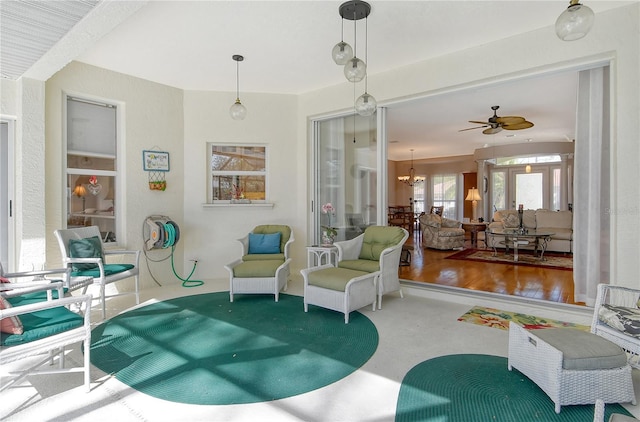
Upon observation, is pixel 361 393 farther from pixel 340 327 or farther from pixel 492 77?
pixel 492 77

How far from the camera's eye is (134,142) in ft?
15.2

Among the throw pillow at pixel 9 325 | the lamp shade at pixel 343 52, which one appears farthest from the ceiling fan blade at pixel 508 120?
the throw pillow at pixel 9 325

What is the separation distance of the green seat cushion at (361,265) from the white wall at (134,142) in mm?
2709

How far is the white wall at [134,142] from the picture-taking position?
12.8ft

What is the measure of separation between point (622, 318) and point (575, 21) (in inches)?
74.1

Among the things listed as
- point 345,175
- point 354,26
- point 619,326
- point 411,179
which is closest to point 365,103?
point 354,26

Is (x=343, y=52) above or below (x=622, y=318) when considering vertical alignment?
above

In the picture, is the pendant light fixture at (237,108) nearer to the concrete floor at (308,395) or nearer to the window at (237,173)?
the window at (237,173)

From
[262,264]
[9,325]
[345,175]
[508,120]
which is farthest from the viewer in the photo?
[508,120]

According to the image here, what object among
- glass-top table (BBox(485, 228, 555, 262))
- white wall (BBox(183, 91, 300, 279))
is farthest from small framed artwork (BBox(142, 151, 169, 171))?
glass-top table (BBox(485, 228, 555, 262))

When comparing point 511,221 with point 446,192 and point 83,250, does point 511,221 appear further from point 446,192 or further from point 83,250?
point 83,250

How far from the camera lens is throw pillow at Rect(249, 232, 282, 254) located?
4660mm

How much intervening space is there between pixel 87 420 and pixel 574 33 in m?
3.62

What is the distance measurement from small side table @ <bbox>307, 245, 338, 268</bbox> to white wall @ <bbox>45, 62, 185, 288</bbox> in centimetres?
204
